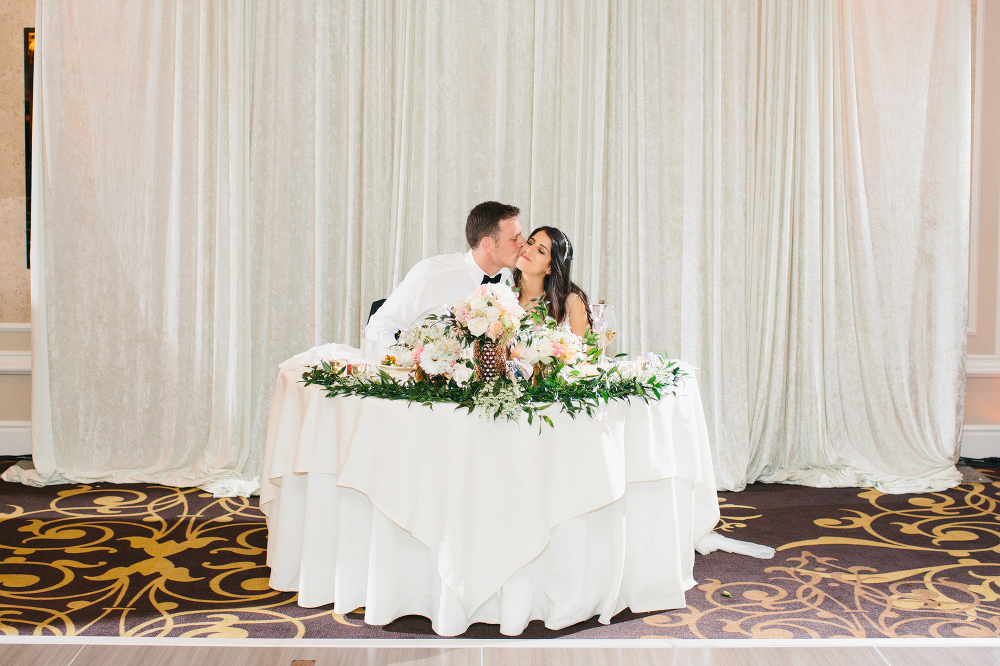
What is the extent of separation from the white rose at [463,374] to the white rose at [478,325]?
15 cm

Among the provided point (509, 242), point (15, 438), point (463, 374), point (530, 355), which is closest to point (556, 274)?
point (509, 242)

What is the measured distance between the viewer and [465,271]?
4.01 m

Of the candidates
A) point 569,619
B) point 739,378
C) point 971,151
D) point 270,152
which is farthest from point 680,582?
point 971,151

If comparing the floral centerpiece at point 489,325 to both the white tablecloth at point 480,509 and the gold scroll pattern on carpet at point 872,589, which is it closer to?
the white tablecloth at point 480,509

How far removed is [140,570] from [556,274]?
2.18 m

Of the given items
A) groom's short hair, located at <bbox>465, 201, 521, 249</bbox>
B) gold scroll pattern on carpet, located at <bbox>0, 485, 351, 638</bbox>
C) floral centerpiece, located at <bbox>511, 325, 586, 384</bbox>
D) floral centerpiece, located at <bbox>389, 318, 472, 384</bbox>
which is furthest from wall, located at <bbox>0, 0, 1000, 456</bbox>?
floral centerpiece, located at <bbox>511, 325, 586, 384</bbox>

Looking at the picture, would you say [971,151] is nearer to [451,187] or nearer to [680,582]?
[451,187]

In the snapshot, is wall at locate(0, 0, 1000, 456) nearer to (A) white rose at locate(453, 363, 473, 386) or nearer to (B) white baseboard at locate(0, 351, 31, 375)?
(B) white baseboard at locate(0, 351, 31, 375)

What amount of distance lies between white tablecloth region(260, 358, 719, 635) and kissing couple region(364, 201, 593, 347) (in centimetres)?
83

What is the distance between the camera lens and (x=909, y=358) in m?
5.02

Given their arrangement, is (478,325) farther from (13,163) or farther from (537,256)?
(13,163)

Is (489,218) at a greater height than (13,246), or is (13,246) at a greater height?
(489,218)

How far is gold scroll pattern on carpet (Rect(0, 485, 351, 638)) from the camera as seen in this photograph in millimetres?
2787

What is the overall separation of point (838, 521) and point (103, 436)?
4267 mm
